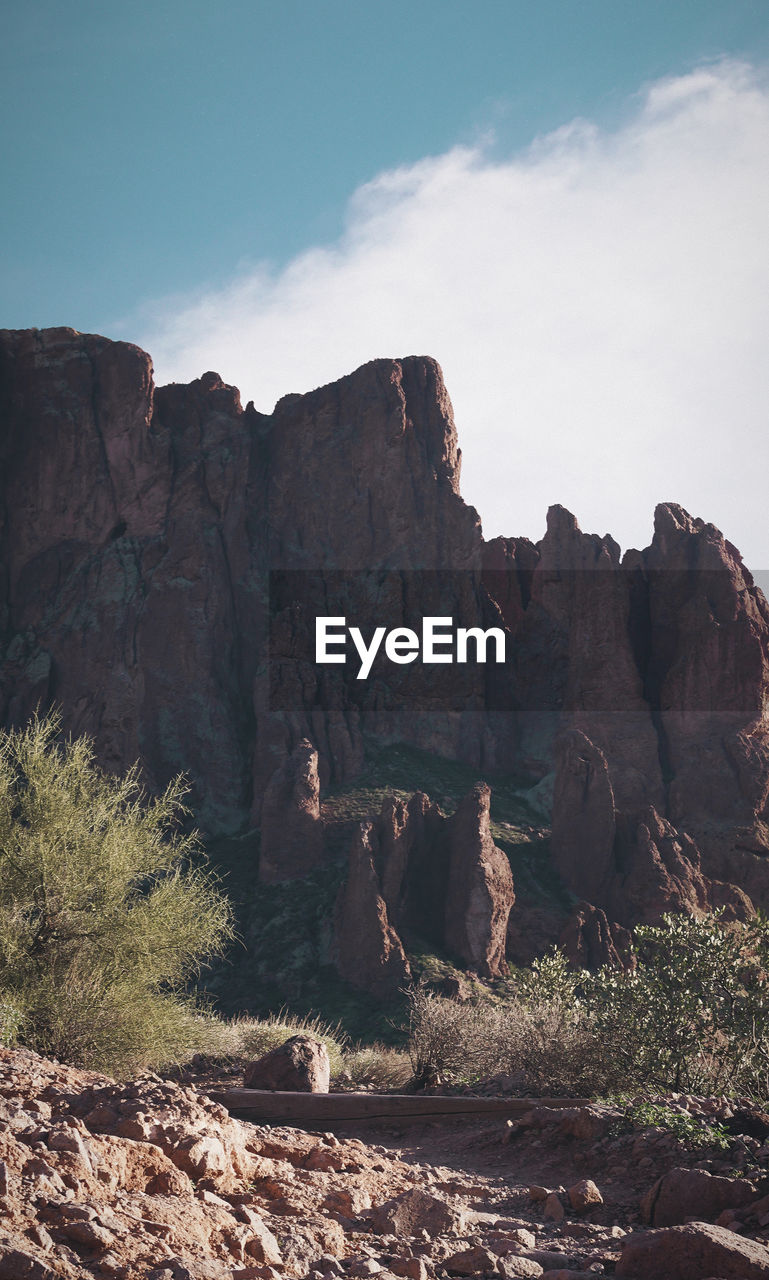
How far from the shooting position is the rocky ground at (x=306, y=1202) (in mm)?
4520

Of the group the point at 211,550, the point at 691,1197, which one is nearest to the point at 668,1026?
the point at 691,1197

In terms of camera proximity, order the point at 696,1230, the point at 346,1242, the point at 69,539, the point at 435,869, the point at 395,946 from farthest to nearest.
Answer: the point at 69,539, the point at 435,869, the point at 395,946, the point at 346,1242, the point at 696,1230

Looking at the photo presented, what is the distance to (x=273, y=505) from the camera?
249 feet

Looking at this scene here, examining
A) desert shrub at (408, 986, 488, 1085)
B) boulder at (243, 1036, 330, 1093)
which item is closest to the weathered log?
boulder at (243, 1036, 330, 1093)

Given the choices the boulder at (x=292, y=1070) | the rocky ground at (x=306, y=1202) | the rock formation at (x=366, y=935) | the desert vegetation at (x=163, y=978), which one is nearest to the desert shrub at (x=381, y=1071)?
the desert vegetation at (x=163, y=978)

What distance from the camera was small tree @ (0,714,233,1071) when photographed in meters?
11.0

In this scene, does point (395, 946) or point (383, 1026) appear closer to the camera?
point (383, 1026)

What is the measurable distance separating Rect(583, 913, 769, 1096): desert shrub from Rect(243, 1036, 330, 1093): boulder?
3.93 m

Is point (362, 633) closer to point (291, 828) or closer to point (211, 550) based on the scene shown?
point (211, 550)

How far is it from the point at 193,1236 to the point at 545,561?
7364 centimetres

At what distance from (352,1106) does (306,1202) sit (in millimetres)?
6026

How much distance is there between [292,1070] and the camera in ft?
42.0

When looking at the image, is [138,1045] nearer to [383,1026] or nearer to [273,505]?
[383,1026]

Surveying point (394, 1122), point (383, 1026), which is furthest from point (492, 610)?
point (394, 1122)
